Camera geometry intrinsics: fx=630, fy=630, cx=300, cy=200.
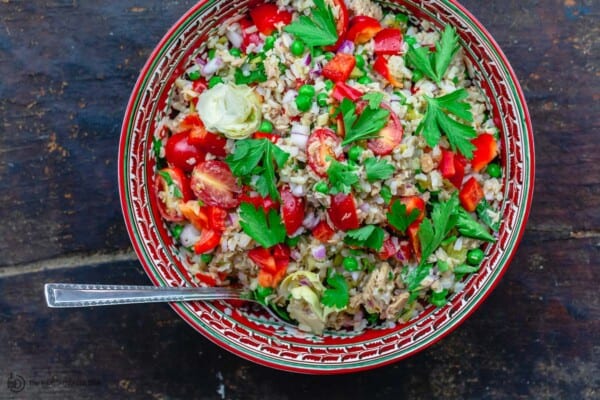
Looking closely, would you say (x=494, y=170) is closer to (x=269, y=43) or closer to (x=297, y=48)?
(x=297, y=48)

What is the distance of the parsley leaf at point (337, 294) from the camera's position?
308 centimetres

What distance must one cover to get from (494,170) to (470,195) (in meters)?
0.20

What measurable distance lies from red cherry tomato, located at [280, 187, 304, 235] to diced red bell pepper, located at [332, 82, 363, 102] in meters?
0.50

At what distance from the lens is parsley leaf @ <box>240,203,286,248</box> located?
2971 millimetres

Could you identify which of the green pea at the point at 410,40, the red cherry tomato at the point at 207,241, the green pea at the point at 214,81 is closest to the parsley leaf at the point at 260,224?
the red cherry tomato at the point at 207,241

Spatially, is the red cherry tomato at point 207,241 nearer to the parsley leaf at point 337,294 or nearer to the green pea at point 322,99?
the parsley leaf at point 337,294

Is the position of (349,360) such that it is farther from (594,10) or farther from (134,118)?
(594,10)

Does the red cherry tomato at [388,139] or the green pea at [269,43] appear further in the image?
the green pea at [269,43]

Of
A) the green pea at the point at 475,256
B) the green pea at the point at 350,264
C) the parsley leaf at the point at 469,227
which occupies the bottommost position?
the green pea at the point at 350,264

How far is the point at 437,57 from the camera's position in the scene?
→ 3.06 metres

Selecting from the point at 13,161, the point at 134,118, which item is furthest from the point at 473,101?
the point at 13,161

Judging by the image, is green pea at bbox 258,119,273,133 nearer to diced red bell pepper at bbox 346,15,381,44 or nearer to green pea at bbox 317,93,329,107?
green pea at bbox 317,93,329,107

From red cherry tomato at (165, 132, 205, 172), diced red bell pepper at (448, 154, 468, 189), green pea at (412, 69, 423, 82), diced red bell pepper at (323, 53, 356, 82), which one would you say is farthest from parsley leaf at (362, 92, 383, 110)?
red cherry tomato at (165, 132, 205, 172)

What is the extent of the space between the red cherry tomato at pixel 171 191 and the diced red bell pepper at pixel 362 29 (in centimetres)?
110
